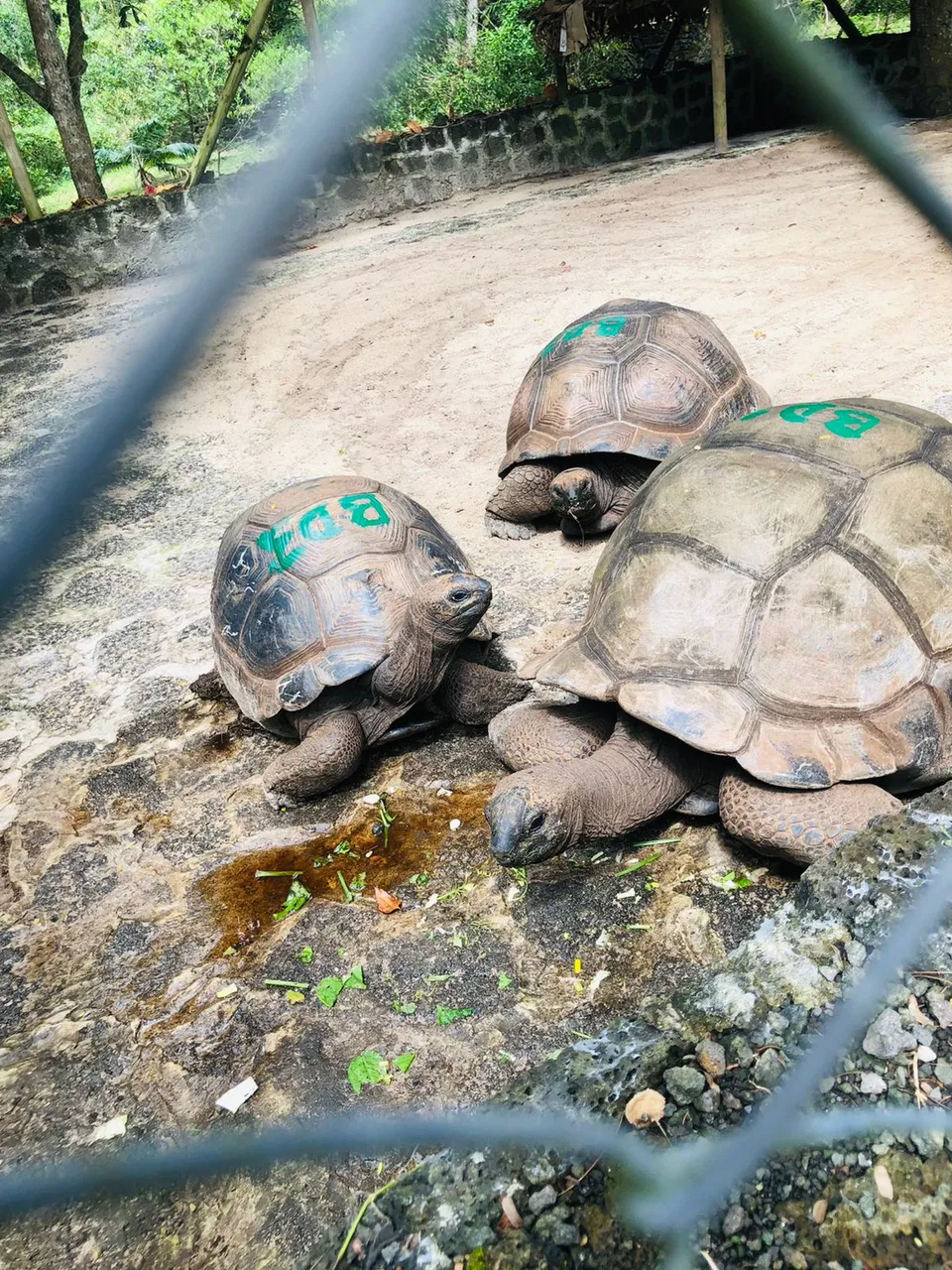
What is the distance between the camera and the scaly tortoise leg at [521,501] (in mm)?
4348

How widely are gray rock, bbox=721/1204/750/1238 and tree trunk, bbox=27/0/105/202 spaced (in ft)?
39.2

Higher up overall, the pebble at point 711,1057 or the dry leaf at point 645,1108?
the pebble at point 711,1057

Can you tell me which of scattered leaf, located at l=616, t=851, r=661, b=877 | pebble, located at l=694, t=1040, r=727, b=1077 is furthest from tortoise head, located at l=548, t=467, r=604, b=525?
pebble, located at l=694, t=1040, r=727, b=1077

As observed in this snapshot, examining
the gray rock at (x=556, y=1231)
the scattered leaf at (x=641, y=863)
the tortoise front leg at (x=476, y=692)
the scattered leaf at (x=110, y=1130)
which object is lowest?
the scattered leaf at (x=641, y=863)

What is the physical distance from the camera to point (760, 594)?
2375 millimetres

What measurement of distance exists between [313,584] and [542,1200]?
208cm

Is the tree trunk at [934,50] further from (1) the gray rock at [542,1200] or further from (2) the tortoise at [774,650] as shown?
(1) the gray rock at [542,1200]

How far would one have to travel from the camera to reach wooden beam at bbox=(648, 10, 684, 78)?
11.4 meters

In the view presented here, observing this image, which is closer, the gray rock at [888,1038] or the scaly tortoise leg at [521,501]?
the gray rock at [888,1038]

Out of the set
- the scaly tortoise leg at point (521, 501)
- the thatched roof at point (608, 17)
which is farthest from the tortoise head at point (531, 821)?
the thatched roof at point (608, 17)

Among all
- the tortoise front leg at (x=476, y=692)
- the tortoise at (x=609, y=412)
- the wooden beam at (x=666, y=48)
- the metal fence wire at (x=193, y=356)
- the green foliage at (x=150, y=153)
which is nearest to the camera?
the metal fence wire at (x=193, y=356)

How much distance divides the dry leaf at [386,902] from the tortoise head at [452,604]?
0.84 meters

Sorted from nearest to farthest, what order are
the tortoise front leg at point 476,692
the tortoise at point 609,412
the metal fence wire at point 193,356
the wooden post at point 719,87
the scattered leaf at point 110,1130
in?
the metal fence wire at point 193,356 → the scattered leaf at point 110,1130 → the tortoise front leg at point 476,692 → the tortoise at point 609,412 → the wooden post at point 719,87

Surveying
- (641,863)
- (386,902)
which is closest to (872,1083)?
(641,863)
